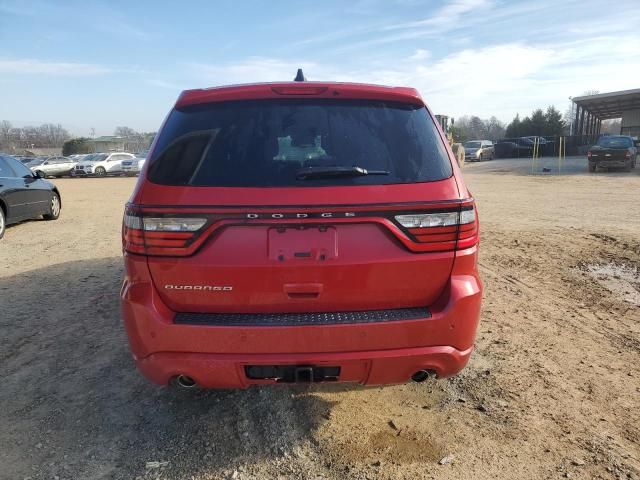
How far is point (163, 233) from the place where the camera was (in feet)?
7.91

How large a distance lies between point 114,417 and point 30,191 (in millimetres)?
9012

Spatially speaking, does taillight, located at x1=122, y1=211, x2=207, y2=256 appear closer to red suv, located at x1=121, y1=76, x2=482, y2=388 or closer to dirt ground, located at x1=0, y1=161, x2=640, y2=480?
red suv, located at x1=121, y1=76, x2=482, y2=388

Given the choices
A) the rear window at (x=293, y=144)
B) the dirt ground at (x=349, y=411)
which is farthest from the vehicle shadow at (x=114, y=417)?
the rear window at (x=293, y=144)

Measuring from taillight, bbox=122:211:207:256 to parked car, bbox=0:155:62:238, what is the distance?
8.35 metres

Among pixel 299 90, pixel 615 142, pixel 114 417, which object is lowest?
pixel 114 417

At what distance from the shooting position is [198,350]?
2.43 meters

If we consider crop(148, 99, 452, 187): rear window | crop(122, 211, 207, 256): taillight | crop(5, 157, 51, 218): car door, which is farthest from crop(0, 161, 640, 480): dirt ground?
crop(5, 157, 51, 218): car door

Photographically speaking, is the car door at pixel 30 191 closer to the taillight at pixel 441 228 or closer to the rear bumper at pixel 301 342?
the rear bumper at pixel 301 342

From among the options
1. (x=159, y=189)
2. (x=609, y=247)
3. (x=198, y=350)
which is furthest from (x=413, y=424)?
(x=609, y=247)

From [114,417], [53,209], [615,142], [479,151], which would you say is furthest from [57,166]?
[114,417]

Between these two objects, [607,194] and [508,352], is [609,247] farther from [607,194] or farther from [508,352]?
[607,194]

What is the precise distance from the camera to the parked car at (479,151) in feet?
132

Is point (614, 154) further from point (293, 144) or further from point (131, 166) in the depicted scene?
point (131, 166)

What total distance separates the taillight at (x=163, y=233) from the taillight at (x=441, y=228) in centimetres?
104
